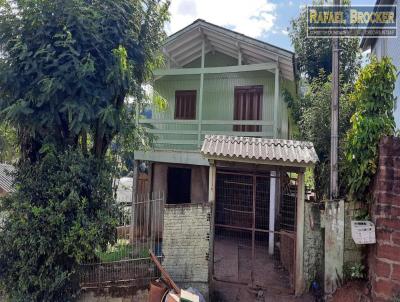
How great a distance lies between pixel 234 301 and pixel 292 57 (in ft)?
22.3

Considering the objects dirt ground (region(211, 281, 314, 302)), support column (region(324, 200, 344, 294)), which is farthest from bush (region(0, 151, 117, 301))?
support column (region(324, 200, 344, 294))

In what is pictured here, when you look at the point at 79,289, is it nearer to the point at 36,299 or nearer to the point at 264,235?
the point at 36,299

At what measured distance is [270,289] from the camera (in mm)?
6148

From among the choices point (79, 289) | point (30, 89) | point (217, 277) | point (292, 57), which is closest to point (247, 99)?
point (292, 57)

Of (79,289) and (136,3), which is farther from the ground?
(136,3)

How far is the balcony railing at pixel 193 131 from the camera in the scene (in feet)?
31.4

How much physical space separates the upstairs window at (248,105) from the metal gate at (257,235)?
85.1 inches

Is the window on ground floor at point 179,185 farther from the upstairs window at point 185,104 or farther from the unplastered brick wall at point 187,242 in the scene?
the unplastered brick wall at point 187,242

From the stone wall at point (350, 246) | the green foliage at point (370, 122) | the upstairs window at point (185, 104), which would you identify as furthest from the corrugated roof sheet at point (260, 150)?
the upstairs window at point (185, 104)

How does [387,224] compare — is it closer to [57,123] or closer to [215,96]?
[57,123]

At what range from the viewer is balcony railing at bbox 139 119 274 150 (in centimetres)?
958

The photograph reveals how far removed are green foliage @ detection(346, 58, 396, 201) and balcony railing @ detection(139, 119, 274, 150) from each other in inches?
142

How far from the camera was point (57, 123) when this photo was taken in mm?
5918

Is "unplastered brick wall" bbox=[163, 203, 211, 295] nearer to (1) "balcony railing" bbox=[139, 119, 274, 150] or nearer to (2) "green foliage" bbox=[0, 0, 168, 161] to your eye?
(2) "green foliage" bbox=[0, 0, 168, 161]
